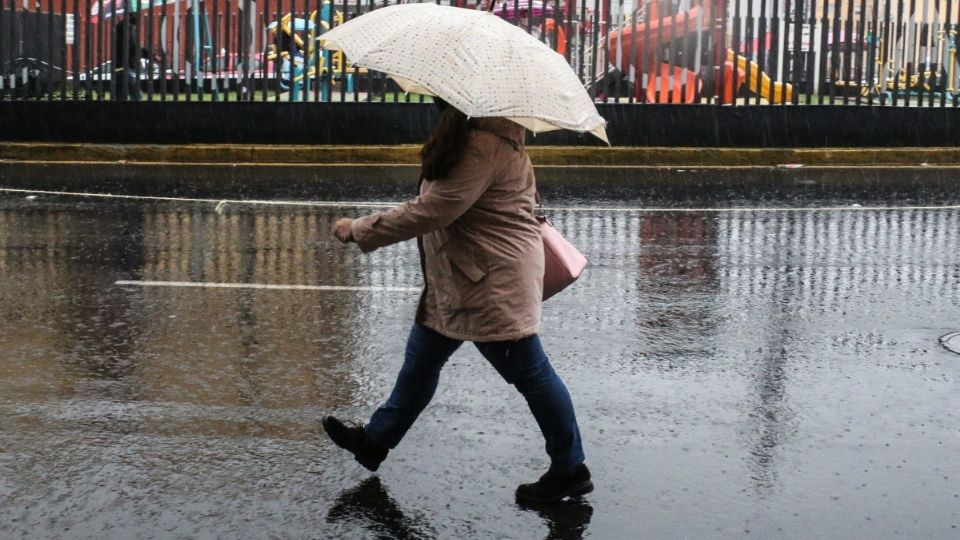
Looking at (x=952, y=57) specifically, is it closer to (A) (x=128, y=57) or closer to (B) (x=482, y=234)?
(A) (x=128, y=57)

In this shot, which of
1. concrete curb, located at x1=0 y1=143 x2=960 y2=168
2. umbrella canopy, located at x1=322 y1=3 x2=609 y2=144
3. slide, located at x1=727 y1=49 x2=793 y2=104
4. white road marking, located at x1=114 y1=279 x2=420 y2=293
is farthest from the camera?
slide, located at x1=727 y1=49 x2=793 y2=104

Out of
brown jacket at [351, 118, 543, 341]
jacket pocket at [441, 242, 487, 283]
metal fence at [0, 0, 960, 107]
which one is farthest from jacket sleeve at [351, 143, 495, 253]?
metal fence at [0, 0, 960, 107]

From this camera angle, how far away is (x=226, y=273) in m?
9.36

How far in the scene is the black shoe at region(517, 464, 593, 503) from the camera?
17.1ft

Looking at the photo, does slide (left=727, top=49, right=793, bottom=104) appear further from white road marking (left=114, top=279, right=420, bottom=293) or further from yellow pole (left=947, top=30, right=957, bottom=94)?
white road marking (left=114, top=279, right=420, bottom=293)

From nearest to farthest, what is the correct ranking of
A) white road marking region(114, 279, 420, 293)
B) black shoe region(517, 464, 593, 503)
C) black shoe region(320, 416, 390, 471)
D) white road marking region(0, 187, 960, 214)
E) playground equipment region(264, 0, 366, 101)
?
black shoe region(517, 464, 593, 503) < black shoe region(320, 416, 390, 471) < white road marking region(114, 279, 420, 293) < white road marking region(0, 187, 960, 214) < playground equipment region(264, 0, 366, 101)

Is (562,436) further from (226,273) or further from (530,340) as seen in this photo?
(226,273)

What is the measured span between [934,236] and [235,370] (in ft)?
20.1

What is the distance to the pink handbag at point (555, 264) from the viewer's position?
17.3 feet

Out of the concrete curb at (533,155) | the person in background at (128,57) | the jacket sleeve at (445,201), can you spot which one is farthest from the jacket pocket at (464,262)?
the person in background at (128,57)

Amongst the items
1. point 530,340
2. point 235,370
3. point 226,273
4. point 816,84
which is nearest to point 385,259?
point 226,273

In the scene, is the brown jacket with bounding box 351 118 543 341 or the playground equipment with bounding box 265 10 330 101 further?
the playground equipment with bounding box 265 10 330 101

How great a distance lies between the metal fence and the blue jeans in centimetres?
1113

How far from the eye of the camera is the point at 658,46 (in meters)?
16.7
